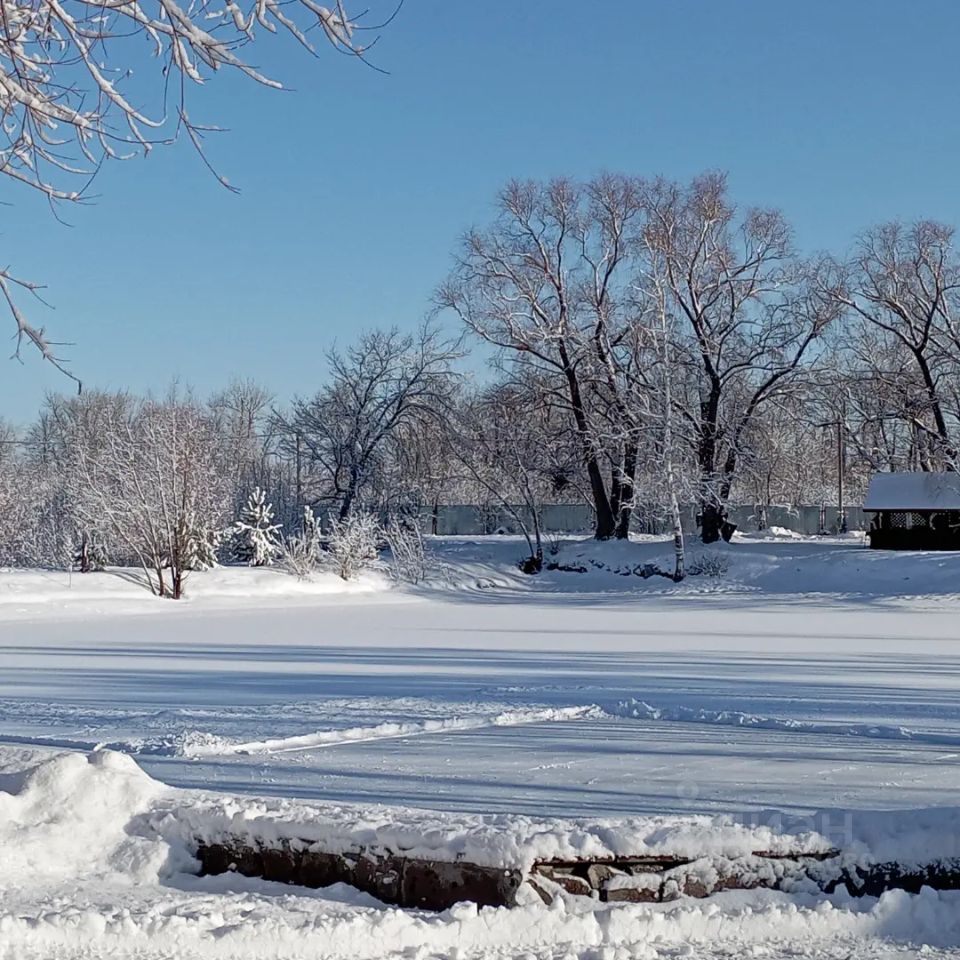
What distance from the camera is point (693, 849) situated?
554cm

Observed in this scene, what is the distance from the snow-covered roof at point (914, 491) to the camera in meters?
43.4

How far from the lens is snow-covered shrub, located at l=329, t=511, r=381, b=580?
3416 cm

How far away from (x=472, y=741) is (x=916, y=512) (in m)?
37.0

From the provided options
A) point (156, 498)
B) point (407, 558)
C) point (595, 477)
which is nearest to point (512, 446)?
point (595, 477)

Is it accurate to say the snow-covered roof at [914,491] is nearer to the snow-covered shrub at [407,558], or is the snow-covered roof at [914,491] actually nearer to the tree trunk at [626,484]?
the tree trunk at [626,484]

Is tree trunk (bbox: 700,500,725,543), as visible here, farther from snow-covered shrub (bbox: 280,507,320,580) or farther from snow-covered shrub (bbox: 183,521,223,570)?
snow-covered shrub (bbox: 183,521,223,570)

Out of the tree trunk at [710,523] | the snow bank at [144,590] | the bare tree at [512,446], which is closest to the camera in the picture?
the snow bank at [144,590]

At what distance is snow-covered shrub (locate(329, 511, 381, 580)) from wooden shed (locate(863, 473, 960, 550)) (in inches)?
707

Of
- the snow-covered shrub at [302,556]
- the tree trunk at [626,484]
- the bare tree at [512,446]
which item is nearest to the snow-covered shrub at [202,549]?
the snow-covered shrub at [302,556]

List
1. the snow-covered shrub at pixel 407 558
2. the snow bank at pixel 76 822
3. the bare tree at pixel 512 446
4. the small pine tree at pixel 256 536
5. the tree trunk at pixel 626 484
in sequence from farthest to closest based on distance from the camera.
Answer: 1. the bare tree at pixel 512 446
2. the tree trunk at pixel 626 484
3. the small pine tree at pixel 256 536
4. the snow-covered shrub at pixel 407 558
5. the snow bank at pixel 76 822

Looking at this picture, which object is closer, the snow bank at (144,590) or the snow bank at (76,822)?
the snow bank at (76,822)

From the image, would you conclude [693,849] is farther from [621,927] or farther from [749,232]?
[749,232]

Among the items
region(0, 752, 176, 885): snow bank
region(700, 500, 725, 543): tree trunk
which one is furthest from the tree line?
region(0, 752, 176, 885): snow bank

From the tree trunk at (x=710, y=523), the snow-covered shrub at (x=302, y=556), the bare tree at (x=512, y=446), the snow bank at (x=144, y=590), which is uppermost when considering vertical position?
the bare tree at (x=512, y=446)
